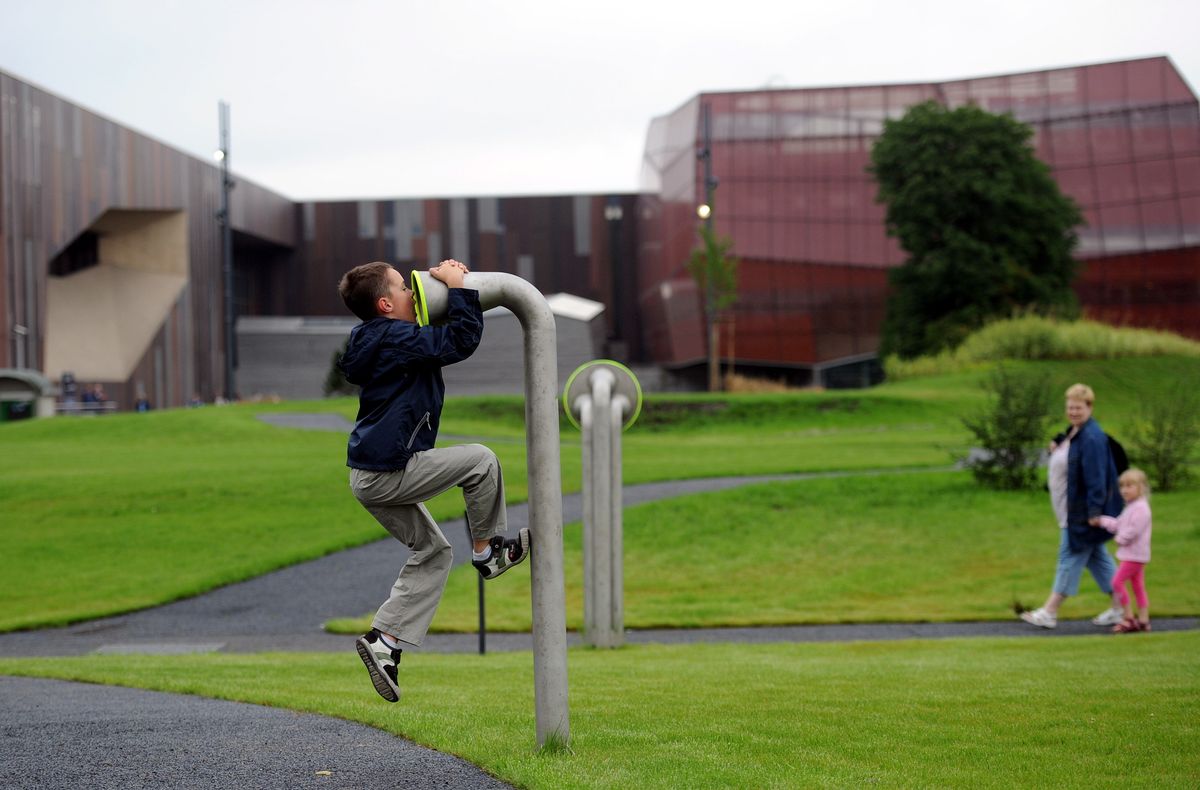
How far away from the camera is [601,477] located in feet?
41.4

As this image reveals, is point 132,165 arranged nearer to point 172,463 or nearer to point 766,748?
point 172,463

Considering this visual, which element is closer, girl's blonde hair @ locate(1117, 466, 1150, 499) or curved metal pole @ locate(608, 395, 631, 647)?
girl's blonde hair @ locate(1117, 466, 1150, 499)

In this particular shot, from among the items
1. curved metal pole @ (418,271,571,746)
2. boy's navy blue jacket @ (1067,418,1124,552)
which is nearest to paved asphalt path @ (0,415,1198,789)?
curved metal pole @ (418,271,571,746)

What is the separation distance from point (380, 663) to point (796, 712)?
2450 mm

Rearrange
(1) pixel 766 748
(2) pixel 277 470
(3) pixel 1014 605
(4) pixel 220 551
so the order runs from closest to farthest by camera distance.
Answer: (1) pixel 766 748 → (3) pixel 1014 605 → (4) pixel 220 551 → (2) pixel 277 470

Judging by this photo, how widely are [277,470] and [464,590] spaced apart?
978 centimetres

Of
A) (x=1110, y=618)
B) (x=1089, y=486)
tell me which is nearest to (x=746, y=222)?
(x=1110, y=618)

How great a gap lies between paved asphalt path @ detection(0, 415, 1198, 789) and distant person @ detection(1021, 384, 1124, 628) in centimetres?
72

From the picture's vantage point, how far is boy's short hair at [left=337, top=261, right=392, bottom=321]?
484cm

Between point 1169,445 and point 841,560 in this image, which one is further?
point 1169,445

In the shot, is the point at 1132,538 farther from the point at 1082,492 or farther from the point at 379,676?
the point at 379,676

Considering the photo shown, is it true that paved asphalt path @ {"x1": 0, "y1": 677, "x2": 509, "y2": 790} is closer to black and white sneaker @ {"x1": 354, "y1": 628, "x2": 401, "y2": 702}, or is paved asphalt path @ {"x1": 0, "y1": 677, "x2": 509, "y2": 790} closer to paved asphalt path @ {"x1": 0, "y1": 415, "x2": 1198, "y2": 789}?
paved asphalt path @ {"x1": 0, "y1": 415, "x2": 1198, "y2": 789}

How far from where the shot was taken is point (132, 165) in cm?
5925

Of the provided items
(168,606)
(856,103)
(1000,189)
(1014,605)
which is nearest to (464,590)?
(168,606)
